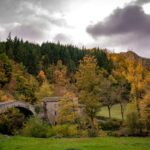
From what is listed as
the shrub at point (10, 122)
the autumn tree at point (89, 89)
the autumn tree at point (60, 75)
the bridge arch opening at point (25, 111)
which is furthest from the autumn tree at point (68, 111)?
the autumn tree at point (60, 75)

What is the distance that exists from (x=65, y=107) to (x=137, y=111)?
44.0 feet

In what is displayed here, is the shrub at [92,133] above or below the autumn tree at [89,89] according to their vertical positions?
below

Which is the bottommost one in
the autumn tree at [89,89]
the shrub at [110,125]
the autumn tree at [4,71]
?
the shrub at [110,125]

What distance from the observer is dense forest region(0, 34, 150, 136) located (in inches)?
2327

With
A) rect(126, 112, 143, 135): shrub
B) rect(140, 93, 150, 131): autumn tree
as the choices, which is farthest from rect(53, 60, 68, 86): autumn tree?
rect(140, 93, 150, 131): autumn tree

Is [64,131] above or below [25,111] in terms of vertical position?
below

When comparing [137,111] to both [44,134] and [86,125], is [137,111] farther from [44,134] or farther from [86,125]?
[44,134]

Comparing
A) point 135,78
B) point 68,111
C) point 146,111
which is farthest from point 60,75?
point 146,111

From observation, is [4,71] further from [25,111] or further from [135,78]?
[135,78]

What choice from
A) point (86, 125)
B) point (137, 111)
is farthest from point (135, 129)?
point (86, 125)

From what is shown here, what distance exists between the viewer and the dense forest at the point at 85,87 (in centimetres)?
5912

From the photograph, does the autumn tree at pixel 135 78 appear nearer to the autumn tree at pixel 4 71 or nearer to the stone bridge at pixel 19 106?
the stone bridge at pixel 19 106

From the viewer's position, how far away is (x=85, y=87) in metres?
64.2

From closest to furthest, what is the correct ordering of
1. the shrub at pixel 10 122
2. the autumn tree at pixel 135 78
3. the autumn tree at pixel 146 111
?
the autumn tree at pixel 146 111 < the shrub at pixel 10 122 < the autumn tree at pixel 135 78
